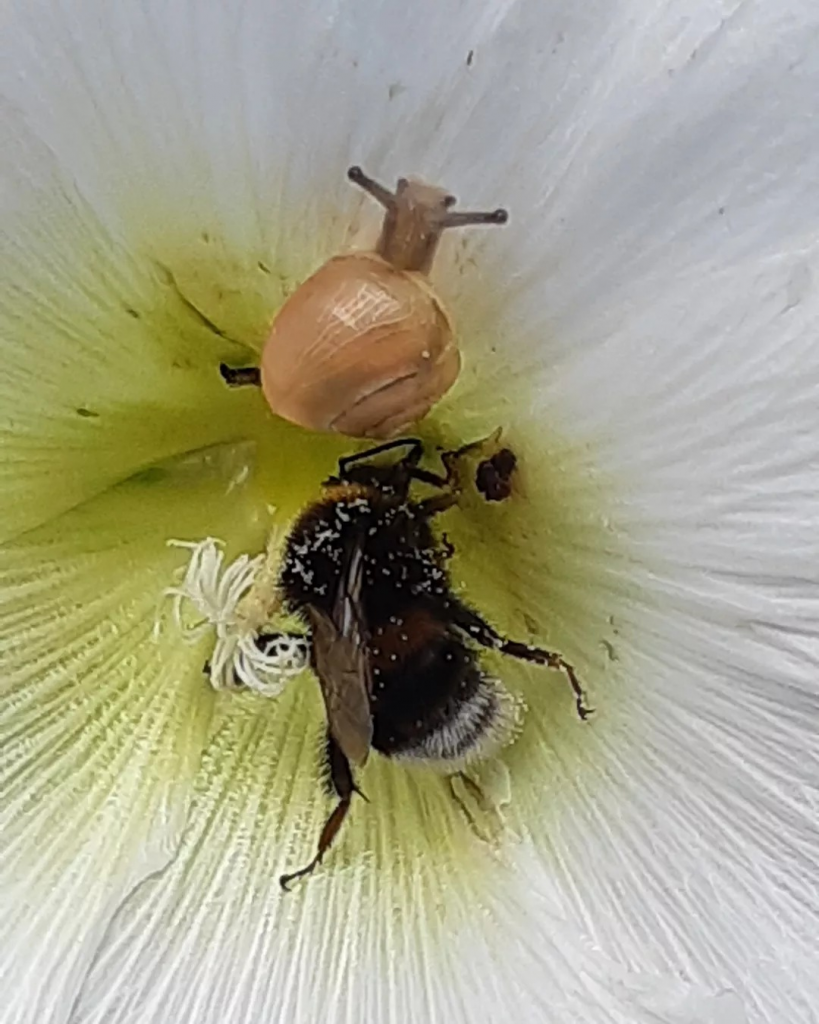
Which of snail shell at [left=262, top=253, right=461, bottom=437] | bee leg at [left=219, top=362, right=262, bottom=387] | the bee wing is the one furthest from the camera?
bee leg at [left=219, top=362, right=262, bottom=387]

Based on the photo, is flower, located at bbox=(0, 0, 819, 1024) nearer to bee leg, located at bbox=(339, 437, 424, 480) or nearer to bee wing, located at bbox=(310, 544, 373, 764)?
bee leg, located at bbox=(339, 437, 424, 480)

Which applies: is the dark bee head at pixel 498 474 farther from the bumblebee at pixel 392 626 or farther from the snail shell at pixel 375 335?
the snail shell at pixel 375 335

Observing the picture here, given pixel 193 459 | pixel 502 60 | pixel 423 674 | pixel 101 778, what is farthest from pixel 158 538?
pixel 502 60

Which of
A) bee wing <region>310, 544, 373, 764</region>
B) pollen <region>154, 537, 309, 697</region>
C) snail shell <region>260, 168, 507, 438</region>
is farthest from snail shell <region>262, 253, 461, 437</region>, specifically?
pollen <region>154, 537, 309, 697</region>

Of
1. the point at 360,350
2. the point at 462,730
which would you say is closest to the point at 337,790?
the point at 462,730

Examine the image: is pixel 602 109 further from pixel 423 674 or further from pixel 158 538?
pixel 158 538

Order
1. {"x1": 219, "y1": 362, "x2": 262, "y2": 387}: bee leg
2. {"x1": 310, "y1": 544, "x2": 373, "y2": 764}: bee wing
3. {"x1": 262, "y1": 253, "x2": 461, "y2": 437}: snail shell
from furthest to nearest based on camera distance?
{"x1": 219, "y1": 362, "x2": 262, "y2": 387}: bee leg, {"x1": 310, "y1": 544, "x2": 373, "y2": 764}: bee wing, {"x1": 262, "y1": 253, "x2": 461, "y2": 437}: snail shell
